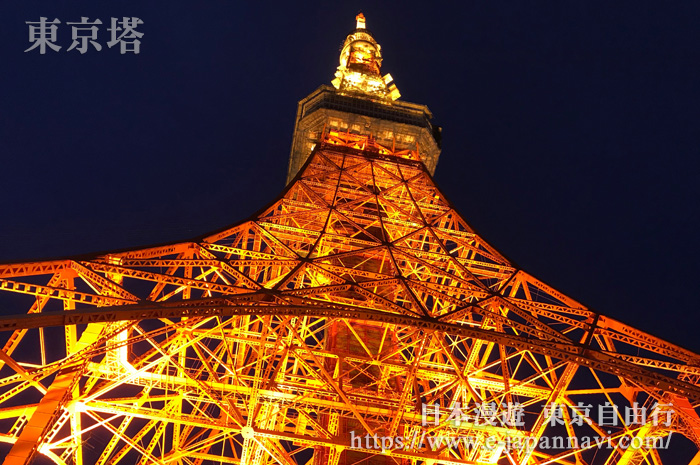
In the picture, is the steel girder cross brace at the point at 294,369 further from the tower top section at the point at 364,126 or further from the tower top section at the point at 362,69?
the tower top section at the point at 362,69

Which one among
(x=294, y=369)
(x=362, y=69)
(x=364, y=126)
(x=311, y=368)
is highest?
(x=362, y=69)

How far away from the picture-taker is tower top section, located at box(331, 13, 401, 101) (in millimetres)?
34606

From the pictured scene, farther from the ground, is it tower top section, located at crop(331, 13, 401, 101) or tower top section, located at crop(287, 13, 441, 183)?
tower top section, located at crop(331, 13, 401, 101)

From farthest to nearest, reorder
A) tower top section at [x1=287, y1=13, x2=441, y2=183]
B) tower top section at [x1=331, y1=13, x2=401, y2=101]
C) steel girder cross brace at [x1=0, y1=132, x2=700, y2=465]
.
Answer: tower top section at [x1=331, y1=13, x2=401, y2=101]
tower top section at [x1=287, y1=13, x2=441, y2=183]
steel girder cross brace at [x1=0, y1=132, x2=700, y2=465]

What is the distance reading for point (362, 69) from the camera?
37.4 metres

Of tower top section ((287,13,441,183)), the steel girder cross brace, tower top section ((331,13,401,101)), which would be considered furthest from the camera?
tower top section ((331,13,401,101))

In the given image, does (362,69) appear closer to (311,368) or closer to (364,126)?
(364,126)

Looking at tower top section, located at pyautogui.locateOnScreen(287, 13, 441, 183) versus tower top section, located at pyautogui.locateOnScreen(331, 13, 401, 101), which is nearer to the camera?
tower top section, located at pyautogui.locateOnScreen(287, 13, 441, 183)

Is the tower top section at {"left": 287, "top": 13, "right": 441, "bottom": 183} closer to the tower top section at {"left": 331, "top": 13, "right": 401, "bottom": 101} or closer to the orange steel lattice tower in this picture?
the tower top section at {"left": 331, "top": 13, "right": 401, "bottom": 101}

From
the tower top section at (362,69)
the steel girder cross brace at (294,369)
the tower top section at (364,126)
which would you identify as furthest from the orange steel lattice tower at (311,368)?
the tower top section at (362,69)

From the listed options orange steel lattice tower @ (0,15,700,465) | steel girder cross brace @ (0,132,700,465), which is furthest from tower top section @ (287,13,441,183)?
Result: steel girder cross brace @ (0,132,700,465)

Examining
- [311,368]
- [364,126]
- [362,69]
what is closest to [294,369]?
[311,368]

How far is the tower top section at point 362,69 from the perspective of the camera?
34.6m

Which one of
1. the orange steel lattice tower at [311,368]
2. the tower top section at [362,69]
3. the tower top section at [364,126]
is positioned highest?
the tower top section at [362,69]
